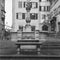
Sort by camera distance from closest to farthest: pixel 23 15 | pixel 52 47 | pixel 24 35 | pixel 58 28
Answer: pixel 52 47, pixel 24 35, pixel 58 28, pixel 23 15

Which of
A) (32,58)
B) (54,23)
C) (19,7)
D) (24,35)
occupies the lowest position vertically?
(32,58)

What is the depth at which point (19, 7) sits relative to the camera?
1825 inches

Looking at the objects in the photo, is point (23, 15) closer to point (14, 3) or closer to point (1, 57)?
point (14, 3)

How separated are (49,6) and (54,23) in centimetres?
886

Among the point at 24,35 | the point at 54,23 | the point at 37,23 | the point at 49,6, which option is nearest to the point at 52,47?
the point at 24,35

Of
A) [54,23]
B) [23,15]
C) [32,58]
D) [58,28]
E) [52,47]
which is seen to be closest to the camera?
[32,58]

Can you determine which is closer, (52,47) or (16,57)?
(16,57)

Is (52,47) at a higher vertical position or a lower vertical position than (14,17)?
lower

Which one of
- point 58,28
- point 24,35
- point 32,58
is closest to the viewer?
point 32,58

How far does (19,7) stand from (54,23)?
11676mm

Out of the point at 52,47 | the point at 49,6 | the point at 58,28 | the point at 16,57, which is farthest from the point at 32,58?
the point at 49,6

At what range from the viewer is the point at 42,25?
46875 mm

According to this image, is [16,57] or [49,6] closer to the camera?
[16,57]

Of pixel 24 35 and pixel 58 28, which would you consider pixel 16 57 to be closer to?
pixel 24 35
